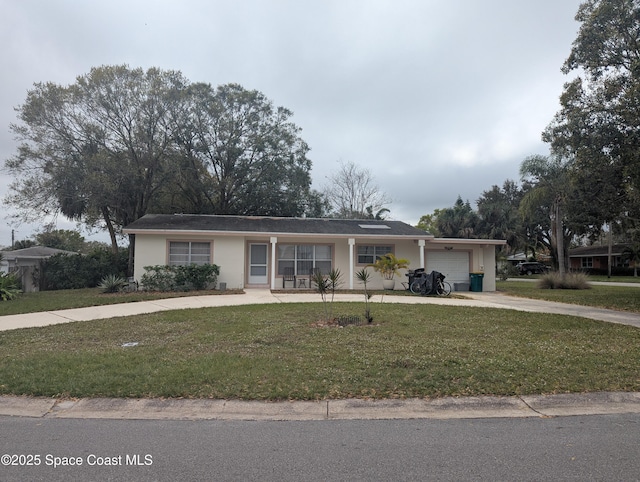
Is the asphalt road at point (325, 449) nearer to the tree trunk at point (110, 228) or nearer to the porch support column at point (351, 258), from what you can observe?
the porch support column at point (351, 258)

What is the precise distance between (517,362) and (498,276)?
28334 millimetres

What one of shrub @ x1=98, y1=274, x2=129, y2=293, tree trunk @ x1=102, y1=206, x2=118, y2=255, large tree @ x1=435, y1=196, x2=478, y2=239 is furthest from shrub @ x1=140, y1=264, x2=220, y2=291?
large tree @ x1=435, y1=196, x2=478, y2=239

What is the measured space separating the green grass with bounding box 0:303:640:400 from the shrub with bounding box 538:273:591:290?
14445mm

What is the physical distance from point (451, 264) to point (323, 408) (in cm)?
1788

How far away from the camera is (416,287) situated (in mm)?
18172

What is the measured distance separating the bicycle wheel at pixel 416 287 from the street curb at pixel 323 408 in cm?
1260

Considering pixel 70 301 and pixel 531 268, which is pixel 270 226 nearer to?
pixel 70 301

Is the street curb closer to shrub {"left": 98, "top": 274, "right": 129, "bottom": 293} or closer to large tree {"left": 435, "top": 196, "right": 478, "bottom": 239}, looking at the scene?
shrub {"left": 98, "top": 274, "right": 129, "bottom": 293}

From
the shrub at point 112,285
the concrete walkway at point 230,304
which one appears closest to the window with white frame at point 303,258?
the concrete walkway at point 230,304

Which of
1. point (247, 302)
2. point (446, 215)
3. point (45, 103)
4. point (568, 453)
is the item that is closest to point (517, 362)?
point (568, 453)

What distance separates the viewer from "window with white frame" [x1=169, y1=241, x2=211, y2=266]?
1912 cm

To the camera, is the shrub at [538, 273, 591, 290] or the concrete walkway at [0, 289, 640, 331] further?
the shrub at [538, 273, 591, 290]

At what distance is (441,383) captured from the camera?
5758mm

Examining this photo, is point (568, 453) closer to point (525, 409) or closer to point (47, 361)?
point (525, 409)
